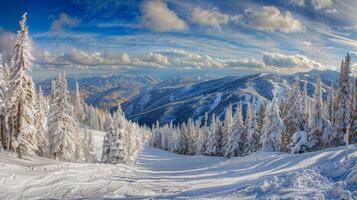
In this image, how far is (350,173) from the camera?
16094 millimetres

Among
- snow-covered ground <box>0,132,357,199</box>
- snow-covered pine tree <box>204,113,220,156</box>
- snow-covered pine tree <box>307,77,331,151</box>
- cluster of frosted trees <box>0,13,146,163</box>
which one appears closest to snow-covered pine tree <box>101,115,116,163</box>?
cluster of frosted trees <box>0,13,146,163</box>

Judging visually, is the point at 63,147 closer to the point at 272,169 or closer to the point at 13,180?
the point at 13,180

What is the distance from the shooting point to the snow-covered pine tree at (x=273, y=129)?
171 feet

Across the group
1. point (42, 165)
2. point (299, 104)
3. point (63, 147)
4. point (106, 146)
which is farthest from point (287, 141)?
point (42, 165)

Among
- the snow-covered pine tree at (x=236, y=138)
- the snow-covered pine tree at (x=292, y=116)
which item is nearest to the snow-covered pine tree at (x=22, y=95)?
the snow-covered pine tree at (x=292, y=116)

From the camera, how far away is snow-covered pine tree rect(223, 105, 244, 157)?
6406 centimetres

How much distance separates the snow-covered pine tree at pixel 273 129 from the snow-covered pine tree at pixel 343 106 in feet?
26.9

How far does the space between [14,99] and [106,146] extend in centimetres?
2138

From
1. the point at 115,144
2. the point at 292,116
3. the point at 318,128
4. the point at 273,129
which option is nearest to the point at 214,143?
the point at 273,129

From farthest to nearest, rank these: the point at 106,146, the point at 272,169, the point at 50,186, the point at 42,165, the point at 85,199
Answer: the point at 106,146 < the point at 42,165 < the point at 272,169 < the point at 50,186 < the point at 85,199

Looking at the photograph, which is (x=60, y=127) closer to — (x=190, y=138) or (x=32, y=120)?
(x=32, y=120)

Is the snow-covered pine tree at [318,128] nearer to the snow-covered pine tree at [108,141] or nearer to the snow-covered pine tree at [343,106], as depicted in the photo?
the snow-covered pine tree at [343,106]

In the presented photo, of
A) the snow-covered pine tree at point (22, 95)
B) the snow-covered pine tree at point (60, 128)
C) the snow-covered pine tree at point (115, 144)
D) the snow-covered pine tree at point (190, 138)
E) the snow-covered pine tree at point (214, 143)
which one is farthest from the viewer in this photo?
the snow-covered pine tree at point (190, 138)

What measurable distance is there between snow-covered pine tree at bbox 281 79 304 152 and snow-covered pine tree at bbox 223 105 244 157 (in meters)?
11.7
